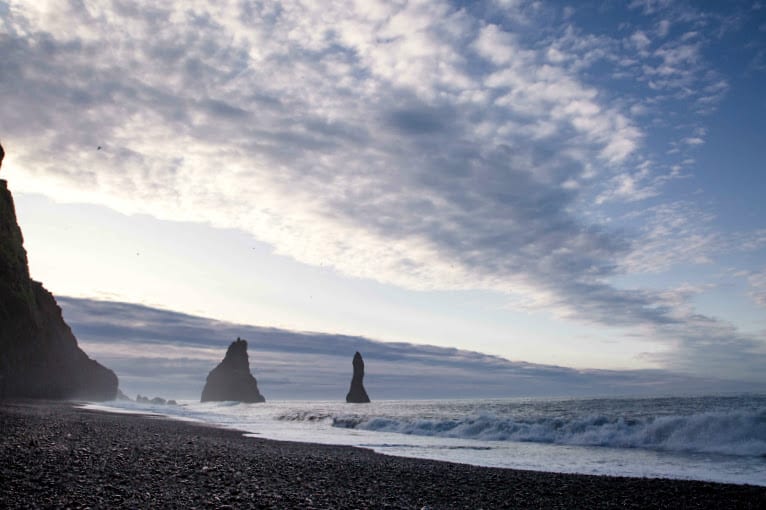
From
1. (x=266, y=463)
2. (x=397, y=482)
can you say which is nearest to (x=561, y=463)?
(x=397, y=482)

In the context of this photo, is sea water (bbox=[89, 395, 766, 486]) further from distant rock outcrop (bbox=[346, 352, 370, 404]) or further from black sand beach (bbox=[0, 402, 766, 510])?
distant rock outcrop (bbox=[346, 352, 370, 404])

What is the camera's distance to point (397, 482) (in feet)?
50.6

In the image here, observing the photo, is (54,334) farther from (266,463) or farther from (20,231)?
(266,463)

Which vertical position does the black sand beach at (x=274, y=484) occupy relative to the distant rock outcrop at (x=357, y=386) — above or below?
above

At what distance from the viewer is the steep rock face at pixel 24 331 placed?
6425 cm

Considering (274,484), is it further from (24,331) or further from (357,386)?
(357,386)

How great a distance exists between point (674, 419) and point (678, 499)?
26273 mm

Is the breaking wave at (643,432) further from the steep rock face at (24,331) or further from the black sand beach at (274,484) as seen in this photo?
the steep rock face at (24,331)

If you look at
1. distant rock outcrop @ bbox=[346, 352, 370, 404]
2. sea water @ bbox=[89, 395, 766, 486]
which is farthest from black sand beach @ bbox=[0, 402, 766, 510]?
distant rock outcrop @ bbox=[346, 352, 370, 404]

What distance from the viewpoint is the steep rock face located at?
64.2 metres

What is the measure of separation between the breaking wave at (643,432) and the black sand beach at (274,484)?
57.5ft

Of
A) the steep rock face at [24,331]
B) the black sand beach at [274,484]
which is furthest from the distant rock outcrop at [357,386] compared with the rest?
the black sand beach at [274,484]

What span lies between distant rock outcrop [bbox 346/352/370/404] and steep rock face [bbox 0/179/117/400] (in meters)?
82.5

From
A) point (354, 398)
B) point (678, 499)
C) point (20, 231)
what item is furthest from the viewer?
point (354, 398)
